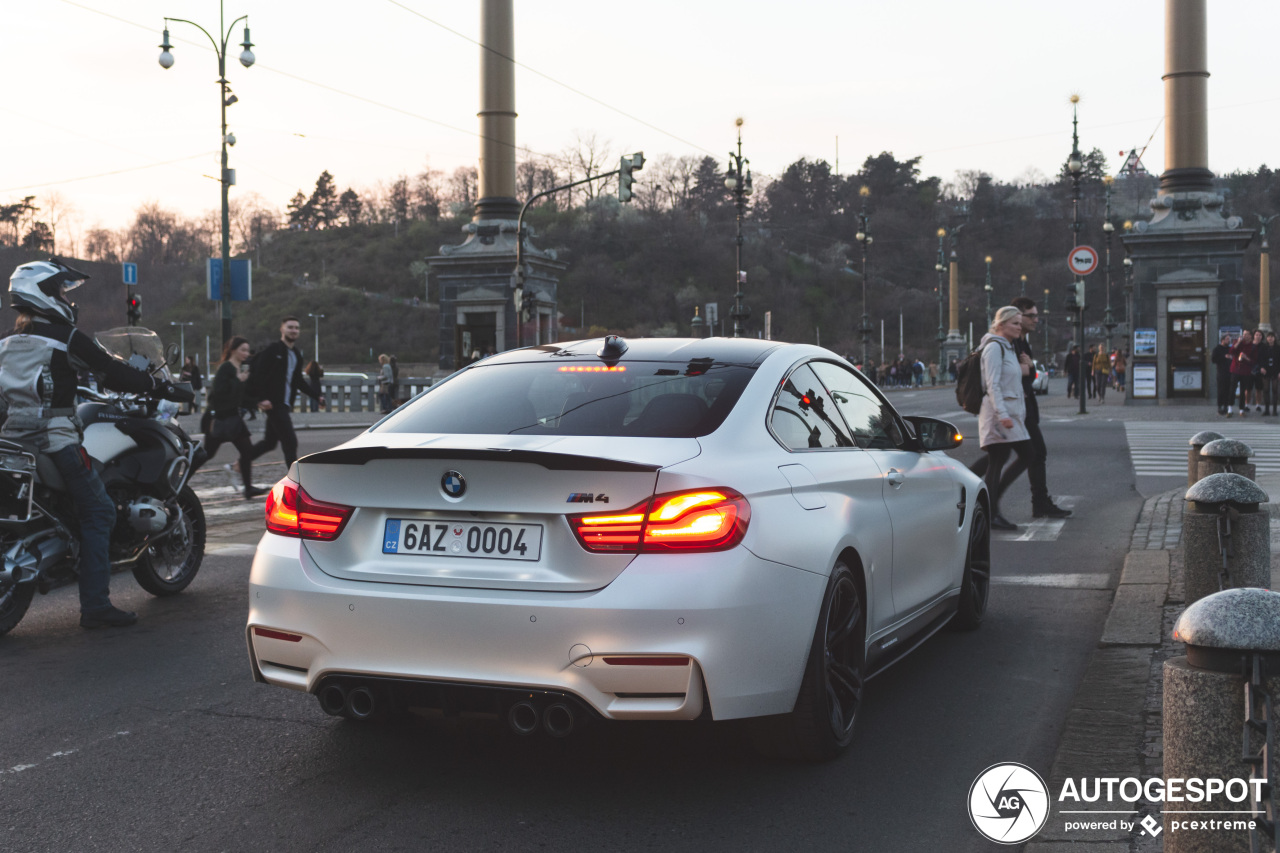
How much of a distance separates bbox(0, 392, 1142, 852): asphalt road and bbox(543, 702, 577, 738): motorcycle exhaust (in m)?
0.28

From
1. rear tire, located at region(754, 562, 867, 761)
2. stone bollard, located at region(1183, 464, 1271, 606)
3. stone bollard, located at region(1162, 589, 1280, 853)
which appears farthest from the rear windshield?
stone bollard, located at region(1183, 464, 1271, 606)

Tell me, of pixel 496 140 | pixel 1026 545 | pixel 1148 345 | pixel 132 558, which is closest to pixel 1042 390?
pixel 1148 345

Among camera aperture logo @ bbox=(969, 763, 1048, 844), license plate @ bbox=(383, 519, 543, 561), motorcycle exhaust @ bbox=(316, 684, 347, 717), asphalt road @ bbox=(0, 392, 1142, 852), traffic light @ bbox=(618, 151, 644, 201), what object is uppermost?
traffic light @ bbox=(618, 151, 644, 201)

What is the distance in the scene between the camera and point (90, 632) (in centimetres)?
668

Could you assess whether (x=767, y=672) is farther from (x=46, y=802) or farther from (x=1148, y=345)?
(x=1148, y=345)

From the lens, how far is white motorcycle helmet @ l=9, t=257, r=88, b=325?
20.6ft

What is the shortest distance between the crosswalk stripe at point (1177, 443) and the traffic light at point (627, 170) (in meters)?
13.3

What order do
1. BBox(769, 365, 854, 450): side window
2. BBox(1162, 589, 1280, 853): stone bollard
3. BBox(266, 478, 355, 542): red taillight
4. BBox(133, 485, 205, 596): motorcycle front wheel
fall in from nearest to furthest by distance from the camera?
1. BBox(1162, 589, 1280, 853): stone bollard
2. BBox(266, 478, 355, 542): red taillight
3. BBox(769, 365, 854, 450): side window
4. BBox(133, 485, 205, 596): motorcycle front wheel

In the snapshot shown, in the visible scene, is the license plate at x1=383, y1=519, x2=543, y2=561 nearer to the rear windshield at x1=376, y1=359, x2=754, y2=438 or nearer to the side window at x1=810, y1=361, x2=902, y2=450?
the rear windshield at x1=376, y1=359, x2=754, y2=438

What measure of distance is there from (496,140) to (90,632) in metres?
37.5

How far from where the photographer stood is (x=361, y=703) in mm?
3891

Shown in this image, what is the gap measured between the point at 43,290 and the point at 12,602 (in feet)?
5.21

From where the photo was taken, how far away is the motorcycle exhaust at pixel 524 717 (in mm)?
3689

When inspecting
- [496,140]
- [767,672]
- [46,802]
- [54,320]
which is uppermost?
[496,140]
